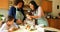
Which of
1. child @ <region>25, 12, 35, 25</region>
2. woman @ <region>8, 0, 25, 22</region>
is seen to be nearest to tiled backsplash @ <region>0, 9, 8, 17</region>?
woman @ <region>8, 0, 25, 22</region>

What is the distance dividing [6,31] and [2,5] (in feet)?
1.05

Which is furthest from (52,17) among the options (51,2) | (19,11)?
(19,11)

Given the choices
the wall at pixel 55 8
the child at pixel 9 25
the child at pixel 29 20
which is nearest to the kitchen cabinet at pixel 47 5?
the wall at pixel 55 8

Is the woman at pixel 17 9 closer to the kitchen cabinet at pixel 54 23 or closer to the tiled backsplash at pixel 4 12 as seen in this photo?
the tiled backsplash at pixel 4 12

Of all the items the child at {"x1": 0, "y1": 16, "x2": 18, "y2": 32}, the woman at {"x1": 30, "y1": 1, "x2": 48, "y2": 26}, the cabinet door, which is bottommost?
the child at {"x1": 0, "y1": 16, "x2": 18, "y2": 32}

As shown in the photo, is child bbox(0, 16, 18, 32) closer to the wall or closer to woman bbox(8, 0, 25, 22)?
woman bbox(8, 0, 25, 22)

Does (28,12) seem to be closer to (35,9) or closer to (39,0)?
(35,9)

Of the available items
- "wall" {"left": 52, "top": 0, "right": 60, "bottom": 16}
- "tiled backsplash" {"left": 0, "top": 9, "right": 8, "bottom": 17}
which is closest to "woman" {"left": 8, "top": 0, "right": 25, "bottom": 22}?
"tiled backsplash" {"left": 0, "top": 9, "right": 8, "bottom": 17}

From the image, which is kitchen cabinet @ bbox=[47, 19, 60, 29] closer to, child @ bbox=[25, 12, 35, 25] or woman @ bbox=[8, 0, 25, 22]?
child @ bbox=[25, 12, 35, 25]

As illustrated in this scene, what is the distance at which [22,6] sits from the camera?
138 centimetres

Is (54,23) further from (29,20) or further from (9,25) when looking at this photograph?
(9,25)

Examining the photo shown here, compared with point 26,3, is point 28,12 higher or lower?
lower

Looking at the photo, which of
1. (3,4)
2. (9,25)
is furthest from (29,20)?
(3,4)

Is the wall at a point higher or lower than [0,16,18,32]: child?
higher
